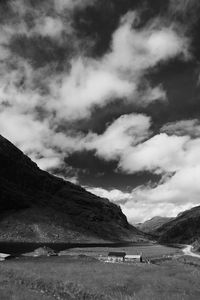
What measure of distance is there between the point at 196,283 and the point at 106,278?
16103 millimetres

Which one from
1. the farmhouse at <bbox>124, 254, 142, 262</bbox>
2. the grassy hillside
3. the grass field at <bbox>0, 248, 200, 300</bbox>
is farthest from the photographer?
the farmhouse at <bbox>124, 254, 142, 262</bbox>

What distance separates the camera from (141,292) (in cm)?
5231

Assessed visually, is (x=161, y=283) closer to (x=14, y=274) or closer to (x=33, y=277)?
(x=33, y=277)

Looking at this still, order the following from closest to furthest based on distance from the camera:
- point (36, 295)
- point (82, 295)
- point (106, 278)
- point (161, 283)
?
1. point (36, 295)
2. point (82, 295)
3. point (161, 283)
4. point (106, 278)

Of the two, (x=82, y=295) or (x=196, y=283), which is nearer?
(x=82, y=295)

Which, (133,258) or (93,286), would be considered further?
(133,258)

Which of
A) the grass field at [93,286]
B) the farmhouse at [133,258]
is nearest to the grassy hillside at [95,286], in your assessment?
the grass field at [93,286]

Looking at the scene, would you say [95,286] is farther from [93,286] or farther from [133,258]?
[133,258]

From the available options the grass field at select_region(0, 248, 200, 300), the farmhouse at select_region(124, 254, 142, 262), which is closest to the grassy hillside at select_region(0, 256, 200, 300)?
the grass field at select_region(0, 248, 200, 300)

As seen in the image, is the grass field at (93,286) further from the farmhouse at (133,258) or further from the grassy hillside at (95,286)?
the farmhouse at (133,258)

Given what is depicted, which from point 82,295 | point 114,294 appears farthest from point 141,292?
point 82,295

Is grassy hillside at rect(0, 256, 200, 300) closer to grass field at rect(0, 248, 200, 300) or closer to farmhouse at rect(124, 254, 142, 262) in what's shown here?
grass field at rect(0, 248, 200, 300)

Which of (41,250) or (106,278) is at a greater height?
(41,250)

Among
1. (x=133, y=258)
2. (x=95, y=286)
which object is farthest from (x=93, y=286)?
(x=133, y=258)
